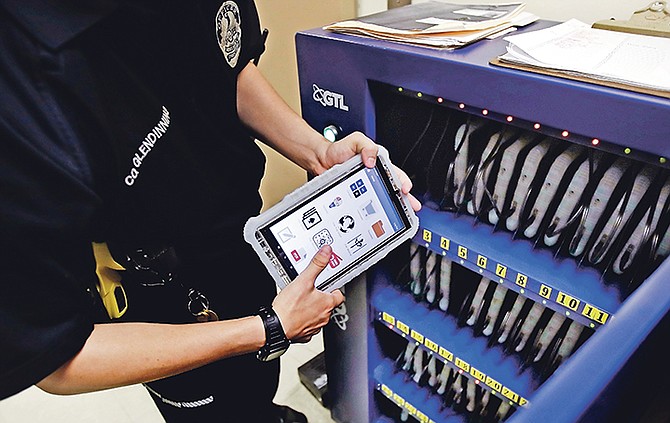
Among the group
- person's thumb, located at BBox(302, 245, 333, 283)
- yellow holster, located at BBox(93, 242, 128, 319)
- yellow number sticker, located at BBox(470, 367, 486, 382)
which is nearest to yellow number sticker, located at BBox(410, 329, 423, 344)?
yellow number sticker, located at BBox(470, 367, 486, 382)

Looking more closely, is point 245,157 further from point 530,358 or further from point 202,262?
point 530,358

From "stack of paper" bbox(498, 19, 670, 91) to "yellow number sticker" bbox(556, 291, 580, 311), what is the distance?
0.39 meters

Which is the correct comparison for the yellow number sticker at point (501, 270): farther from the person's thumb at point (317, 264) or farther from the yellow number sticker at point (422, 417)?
the yellow number sticker at point (422, 417)

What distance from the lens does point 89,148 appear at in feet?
2.26

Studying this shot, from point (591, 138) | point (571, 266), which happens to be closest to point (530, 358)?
point (571, 266)

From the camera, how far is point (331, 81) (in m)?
1.13

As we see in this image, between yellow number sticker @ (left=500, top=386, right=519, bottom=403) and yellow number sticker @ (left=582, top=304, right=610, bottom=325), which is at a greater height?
yellow number sticker @ (left=582, top=304, right=610, bottom=325)

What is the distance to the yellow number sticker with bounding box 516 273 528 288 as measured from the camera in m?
0.98

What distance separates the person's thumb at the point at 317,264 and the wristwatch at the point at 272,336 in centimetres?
10

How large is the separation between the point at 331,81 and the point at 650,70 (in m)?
0.61

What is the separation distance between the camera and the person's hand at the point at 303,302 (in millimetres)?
1001

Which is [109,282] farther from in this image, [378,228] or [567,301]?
[567,301]

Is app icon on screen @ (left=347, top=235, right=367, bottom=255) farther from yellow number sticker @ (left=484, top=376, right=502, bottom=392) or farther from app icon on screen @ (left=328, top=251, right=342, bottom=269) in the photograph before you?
yellow number sticker @ (left=484, top=376, right=502, bottom=392)

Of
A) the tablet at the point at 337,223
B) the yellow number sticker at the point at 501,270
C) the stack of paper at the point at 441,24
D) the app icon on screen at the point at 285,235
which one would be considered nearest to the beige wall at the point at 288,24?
the stack of paper at the point at 441,24
